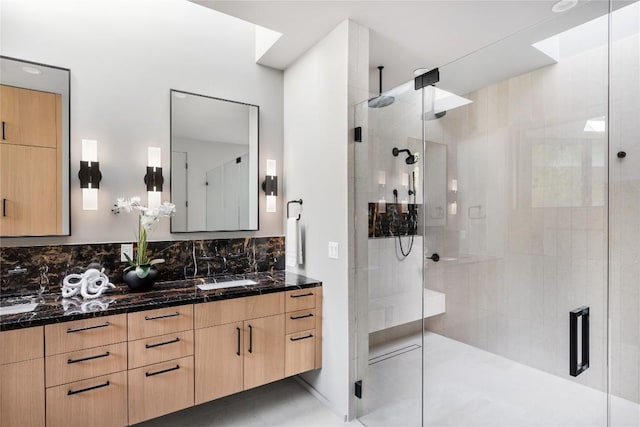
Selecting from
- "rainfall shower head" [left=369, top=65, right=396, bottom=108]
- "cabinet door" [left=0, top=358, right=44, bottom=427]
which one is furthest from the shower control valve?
"cabinet door" [left=0, top=358, right=44, bottom=427]

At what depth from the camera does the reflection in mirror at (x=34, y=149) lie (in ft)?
6.99

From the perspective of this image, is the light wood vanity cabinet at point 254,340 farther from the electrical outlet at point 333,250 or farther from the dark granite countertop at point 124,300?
the electrical outlet at point 333,250

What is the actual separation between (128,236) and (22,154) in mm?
824

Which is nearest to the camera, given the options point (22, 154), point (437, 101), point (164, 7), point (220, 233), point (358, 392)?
point (437, 101)

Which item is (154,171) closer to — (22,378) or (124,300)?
(124,300)

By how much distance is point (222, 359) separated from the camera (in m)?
2.21

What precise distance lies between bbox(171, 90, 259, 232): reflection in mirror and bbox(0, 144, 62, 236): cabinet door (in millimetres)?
762

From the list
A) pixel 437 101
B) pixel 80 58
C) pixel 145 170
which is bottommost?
pixel 145 170

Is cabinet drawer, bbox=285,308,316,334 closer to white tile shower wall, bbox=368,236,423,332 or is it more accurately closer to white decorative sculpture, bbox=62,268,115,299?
white tile shower wall, bbox=368,236,423,332

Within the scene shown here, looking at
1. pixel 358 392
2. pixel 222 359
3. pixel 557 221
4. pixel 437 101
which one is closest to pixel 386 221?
pixel 437 101

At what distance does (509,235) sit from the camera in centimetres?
177

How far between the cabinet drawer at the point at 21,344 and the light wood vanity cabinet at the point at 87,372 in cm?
3

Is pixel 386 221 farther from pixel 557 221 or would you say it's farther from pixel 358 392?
pixel 358 392

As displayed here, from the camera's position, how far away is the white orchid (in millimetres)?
2354
